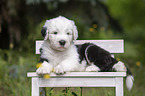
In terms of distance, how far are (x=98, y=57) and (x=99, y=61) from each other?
0.22ft

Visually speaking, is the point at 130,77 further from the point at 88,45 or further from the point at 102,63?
the point at 88,45

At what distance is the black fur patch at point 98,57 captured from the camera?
2.47 meters

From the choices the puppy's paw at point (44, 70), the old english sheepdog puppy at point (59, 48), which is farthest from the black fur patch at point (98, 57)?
the puppy's paw at point (44, 70)

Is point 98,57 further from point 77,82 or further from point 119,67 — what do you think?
point 77,82

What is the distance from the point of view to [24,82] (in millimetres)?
4223

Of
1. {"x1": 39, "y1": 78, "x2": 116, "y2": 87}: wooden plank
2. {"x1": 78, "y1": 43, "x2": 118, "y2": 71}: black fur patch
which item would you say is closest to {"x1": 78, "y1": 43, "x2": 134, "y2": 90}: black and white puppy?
{"x1": 78, "y1": 43, "x2": 118, "y2": 71}: black fur patch

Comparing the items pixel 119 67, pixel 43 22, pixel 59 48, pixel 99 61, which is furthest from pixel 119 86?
pixel 43 22

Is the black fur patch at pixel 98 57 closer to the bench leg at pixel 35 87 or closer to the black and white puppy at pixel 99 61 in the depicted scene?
the black and white puppy at pixel 99 61

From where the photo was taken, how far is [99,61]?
8.26 ft

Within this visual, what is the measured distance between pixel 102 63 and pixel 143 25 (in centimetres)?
1376

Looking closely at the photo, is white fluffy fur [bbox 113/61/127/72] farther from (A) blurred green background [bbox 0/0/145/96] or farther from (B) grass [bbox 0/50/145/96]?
(A) blurred green background [bbox 0/0/145/96]

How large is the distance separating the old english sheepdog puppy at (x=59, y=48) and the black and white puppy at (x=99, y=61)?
0.18m

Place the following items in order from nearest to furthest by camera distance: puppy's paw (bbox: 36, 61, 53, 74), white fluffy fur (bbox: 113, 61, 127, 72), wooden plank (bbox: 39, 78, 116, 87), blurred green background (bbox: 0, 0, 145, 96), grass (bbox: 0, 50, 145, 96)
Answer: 1. puppy's paw (bbox: 36, 61, 53, 74)
2. wooden plank (bbox: 39, 78, 116, 87)
3. white fluffy fur (bbox: 113, 61, 127, 72)
4. grass (bbox: 0, 50, 145, 96)
5. blurred green background (bbox: 0, 0, 145, 96)

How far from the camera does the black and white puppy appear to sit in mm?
2410
